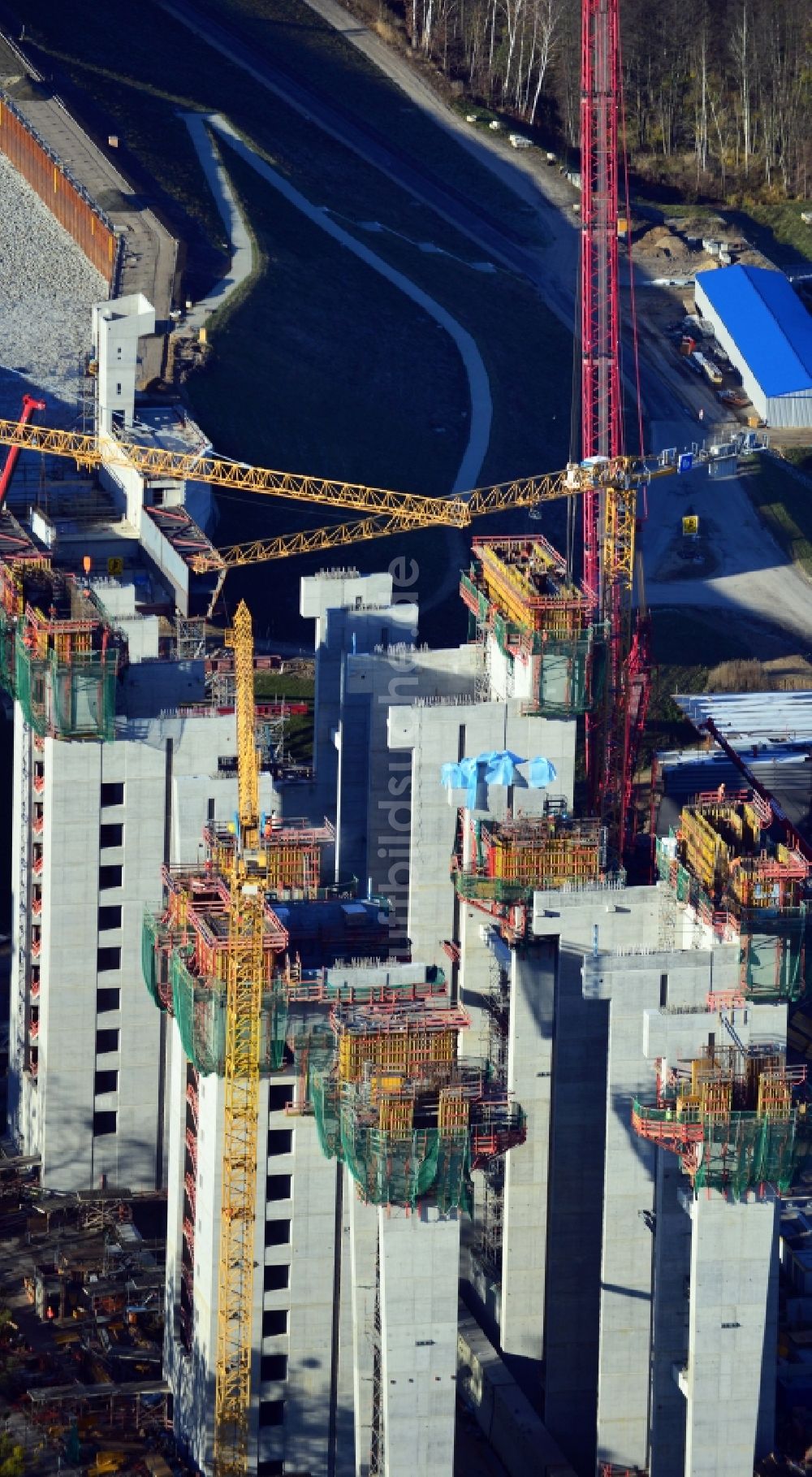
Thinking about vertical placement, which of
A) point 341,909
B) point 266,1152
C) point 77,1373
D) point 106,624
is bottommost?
point 77,1373

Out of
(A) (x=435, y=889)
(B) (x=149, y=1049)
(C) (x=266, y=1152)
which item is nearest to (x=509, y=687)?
(A) (x=435, y=889)

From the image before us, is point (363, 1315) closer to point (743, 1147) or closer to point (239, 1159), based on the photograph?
point (239, 1159)

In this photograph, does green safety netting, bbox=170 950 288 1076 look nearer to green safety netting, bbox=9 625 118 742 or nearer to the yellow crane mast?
the yellow crane mast

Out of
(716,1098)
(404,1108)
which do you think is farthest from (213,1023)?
(716,1098)

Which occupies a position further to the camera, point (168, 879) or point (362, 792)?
point (362, 792)

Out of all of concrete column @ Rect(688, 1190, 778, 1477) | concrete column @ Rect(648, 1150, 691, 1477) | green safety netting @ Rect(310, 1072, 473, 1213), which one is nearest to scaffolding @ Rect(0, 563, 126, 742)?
green safety netting @ Rect(310, 1072, 473, 1213)

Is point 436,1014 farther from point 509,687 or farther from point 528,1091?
point 509,687

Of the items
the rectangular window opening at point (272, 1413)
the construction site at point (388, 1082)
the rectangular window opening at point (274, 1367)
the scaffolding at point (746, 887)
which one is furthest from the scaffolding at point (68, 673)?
the rectangular window opening at point (272, 1413)
